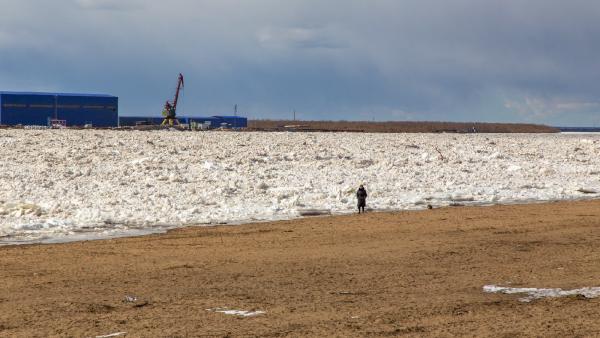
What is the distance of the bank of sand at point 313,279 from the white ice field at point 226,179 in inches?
89.9

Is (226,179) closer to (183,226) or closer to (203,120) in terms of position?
(183,226)

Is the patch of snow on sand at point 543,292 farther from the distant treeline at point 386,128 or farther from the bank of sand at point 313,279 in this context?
the distant treeline at point 386,128

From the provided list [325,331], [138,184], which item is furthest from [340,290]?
[138,184]

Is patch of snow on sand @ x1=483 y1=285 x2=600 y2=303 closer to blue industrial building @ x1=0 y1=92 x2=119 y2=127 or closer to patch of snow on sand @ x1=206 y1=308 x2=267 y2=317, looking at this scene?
patch of snow on sand @ x1=206 y1=308 x2=267 y2=317

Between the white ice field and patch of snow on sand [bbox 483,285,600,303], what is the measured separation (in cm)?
826

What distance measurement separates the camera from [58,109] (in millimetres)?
66875

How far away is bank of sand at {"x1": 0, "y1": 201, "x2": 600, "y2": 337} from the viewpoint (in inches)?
373

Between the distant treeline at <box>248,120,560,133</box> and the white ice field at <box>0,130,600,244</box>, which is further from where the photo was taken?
the distant treeline at <box>248,120,560,133</box>

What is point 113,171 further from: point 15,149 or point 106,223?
point 106,223

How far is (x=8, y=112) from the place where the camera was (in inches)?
2576

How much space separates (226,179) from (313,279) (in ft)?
51.4

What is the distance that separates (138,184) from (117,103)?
4542 cm

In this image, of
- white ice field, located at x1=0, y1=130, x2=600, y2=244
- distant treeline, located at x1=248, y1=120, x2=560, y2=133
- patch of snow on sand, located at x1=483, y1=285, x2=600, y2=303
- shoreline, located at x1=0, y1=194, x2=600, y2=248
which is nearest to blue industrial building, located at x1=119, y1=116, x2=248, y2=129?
distant treeline, located at x1=248, y1=120, x2=560, y2=133

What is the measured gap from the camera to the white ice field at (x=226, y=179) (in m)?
19.9
